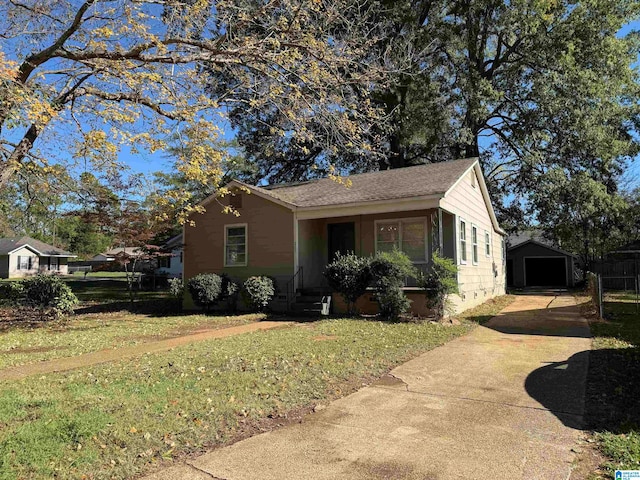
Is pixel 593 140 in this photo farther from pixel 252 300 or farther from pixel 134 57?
pixel 134 57

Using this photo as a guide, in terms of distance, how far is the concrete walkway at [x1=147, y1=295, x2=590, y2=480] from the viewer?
10.9ft

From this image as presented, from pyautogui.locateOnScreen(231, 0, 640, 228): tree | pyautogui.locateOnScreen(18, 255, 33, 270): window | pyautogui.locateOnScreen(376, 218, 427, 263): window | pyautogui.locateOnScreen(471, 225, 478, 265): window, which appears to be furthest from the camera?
pyautogui.locateOnScreen(18, 255, 33, 270): window

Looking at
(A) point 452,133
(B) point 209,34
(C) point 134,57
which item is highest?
(A) point 452,133

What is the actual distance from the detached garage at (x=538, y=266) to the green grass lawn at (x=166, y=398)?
27.1m

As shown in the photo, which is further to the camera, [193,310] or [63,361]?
[193,310]

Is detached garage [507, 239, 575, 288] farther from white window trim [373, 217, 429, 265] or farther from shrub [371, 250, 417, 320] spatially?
shrub [371, 250, 417, 320]

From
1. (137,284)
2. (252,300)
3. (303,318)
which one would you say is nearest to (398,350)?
(303,318)

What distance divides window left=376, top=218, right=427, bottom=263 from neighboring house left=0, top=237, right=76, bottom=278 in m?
44.4

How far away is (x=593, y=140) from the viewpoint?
802 inches

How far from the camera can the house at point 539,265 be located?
31.4m

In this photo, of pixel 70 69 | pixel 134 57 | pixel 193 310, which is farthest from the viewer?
pixel 193 310

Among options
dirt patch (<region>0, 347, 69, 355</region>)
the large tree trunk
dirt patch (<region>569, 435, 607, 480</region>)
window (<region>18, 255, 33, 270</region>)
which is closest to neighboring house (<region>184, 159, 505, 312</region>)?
the large tree trunk

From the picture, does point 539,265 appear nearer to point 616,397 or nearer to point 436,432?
point 616,397

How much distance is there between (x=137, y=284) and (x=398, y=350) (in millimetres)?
24964
